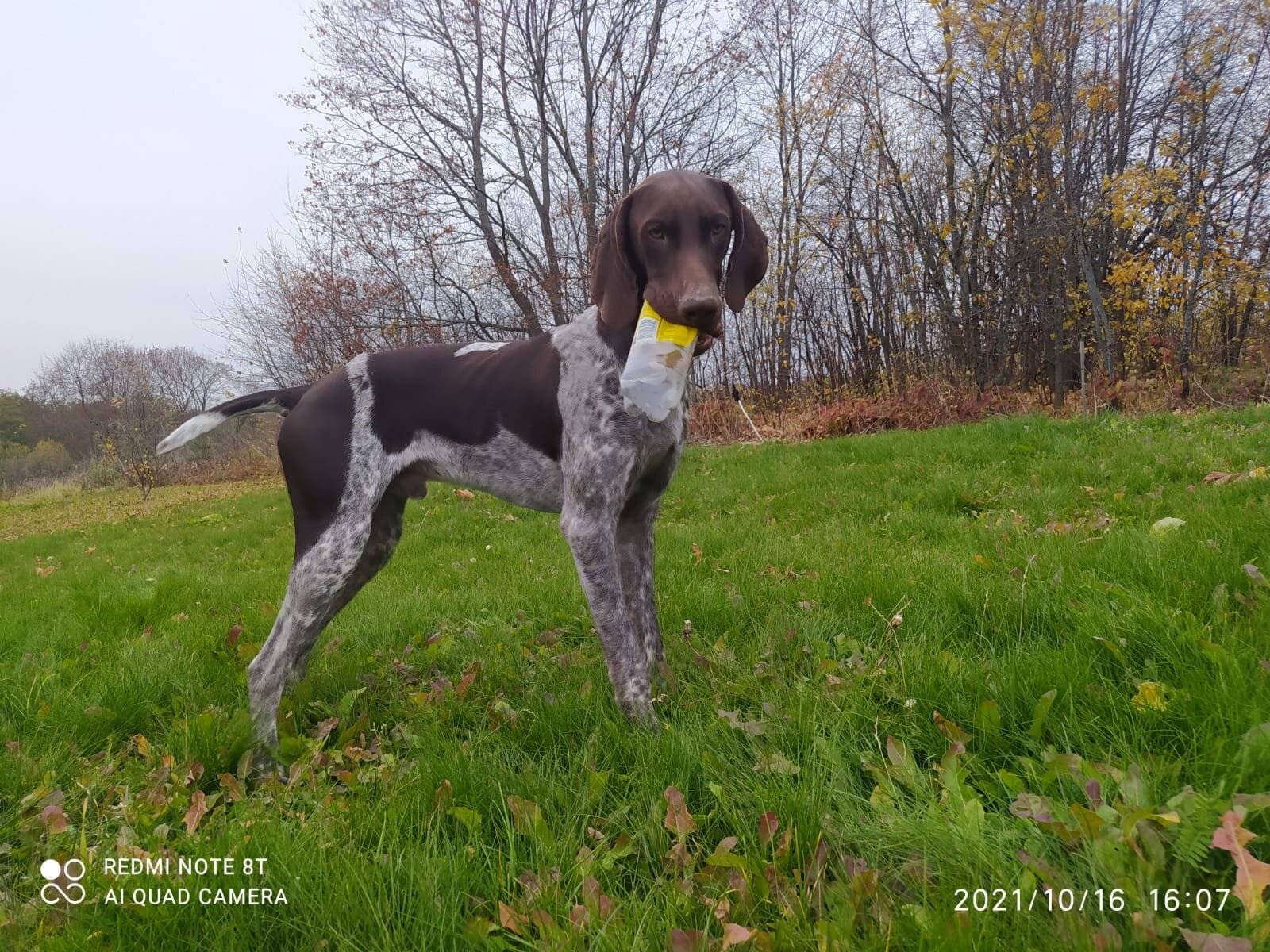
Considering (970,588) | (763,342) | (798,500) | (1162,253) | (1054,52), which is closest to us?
(970,588)

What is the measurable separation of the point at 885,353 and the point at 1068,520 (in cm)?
1217

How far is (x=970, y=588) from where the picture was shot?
2711 millimetres

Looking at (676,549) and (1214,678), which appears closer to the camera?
(1214,678)

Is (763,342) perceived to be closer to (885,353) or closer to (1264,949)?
(885,353)

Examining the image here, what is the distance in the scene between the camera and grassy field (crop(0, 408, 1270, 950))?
1228 mm

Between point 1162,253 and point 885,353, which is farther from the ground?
point 1162,253

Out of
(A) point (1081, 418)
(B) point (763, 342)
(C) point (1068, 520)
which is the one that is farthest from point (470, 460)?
(B) point (763, 342)

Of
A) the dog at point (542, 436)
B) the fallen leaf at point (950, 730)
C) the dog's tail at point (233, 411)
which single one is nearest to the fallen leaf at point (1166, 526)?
the fallen leaf at point (950, 730)

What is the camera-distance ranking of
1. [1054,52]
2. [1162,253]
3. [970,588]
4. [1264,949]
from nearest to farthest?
1. [1264,949]
2. [970,588]
3. [1054,52]
4. [1162,253]

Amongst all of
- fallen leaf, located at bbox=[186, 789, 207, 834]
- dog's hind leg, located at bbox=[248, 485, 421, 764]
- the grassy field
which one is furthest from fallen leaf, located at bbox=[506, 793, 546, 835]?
dog's hind leg, located at bbox=[248, 485, 421, 764]

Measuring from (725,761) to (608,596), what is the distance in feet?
2.65

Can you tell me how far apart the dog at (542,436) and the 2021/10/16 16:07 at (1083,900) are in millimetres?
1222

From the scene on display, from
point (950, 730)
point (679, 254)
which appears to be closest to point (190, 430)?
point (679, 254)

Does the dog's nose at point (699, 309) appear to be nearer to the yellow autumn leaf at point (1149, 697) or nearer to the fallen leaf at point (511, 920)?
the yellow autumn leaf at point (1149, 697)
